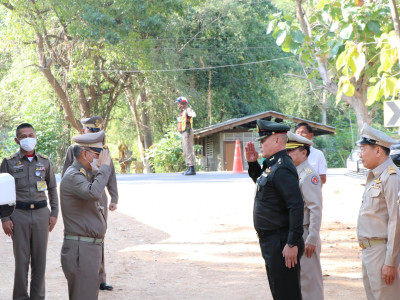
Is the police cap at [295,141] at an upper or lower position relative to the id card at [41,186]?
upper

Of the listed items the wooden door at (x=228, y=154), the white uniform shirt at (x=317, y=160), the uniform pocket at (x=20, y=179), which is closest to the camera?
the uniform pocket at (x=20, y=179)

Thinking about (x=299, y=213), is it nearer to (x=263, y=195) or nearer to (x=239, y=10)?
(x=263, y=195)

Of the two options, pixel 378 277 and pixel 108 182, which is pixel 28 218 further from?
pixel 378 277

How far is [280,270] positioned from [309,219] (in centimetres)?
113

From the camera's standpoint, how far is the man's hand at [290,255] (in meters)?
4.95

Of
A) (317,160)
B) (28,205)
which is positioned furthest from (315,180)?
(28,205)

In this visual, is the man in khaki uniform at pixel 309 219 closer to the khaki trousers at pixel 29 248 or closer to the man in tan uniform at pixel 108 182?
the man in tan uniform at pixel 108 182

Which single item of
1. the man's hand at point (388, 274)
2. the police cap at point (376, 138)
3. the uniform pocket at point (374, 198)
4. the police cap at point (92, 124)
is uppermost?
the police cap at point (92, 124)

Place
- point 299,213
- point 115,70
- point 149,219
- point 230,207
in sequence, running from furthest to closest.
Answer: point 115,70 < point 230,207 < point 149,219 < point 299,213

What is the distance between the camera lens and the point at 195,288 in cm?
845

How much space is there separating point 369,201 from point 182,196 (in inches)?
378

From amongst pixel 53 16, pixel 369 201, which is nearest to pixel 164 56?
pixel 53 16

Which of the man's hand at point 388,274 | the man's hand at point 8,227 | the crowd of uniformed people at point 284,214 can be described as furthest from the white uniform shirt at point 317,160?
the man's hand at point 8,227

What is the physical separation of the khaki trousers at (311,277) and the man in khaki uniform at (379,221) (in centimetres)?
83
